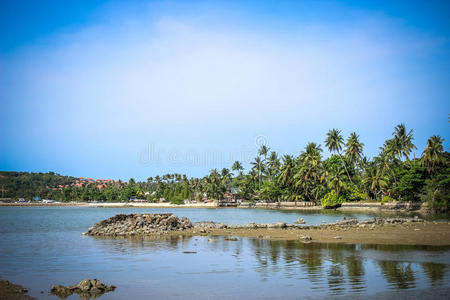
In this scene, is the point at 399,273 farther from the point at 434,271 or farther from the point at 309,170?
the point at 309,170

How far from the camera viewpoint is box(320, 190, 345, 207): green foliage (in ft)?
298

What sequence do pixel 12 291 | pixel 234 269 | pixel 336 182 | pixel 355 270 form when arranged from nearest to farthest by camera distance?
pixel 12 291
pixel 355 270
pixel 234 269
pixel 336 182

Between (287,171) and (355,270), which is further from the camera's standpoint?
(287,171)

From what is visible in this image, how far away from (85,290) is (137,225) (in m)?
21.2

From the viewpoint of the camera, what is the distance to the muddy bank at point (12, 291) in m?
11.0

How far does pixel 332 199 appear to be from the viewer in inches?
3590

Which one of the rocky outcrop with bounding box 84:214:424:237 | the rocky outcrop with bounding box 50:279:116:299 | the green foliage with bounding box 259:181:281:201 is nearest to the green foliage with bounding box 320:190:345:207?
the green foliage with bounding box 259:181:281:201

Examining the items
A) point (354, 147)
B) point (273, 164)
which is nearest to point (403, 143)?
point (354, 147)

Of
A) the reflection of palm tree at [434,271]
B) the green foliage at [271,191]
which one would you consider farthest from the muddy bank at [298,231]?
the green foliage at [271,191]

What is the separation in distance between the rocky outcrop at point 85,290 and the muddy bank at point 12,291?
81 centimetres

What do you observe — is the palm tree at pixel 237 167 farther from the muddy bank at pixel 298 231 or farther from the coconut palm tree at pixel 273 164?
the muddy bank at pixel 298 231

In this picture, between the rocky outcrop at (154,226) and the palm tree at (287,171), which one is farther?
the palm tree at (287,171)

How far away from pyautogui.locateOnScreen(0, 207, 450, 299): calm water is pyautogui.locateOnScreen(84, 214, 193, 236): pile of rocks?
763cm

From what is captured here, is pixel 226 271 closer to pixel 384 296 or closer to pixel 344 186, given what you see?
pixel 384 296
